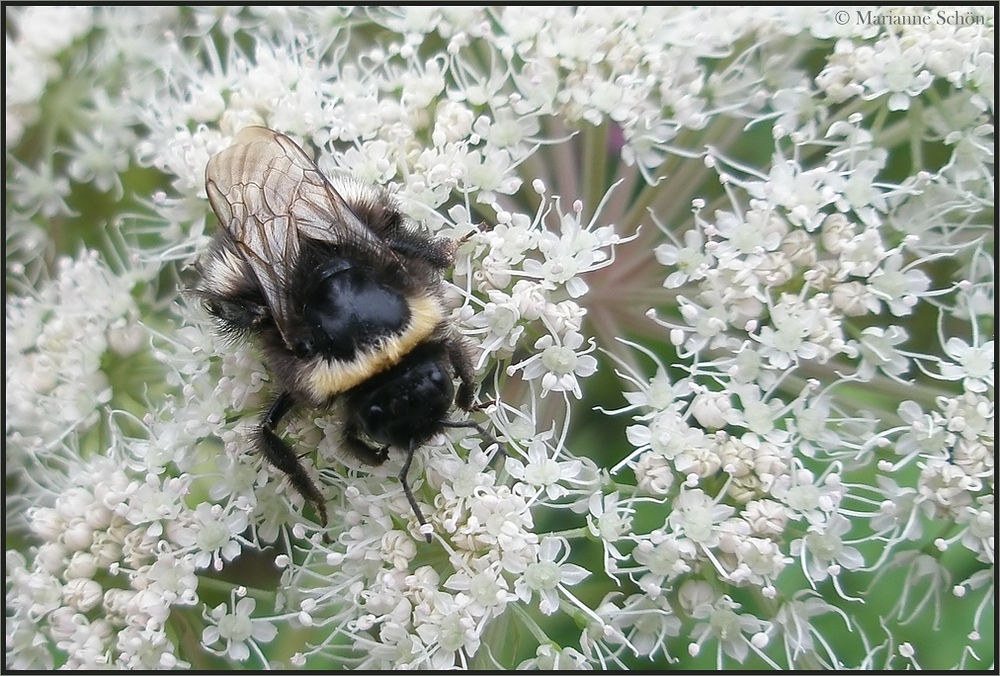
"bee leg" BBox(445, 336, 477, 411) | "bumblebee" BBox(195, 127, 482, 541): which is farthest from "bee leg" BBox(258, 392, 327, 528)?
"bee leg" BBox(445, 336, 477, 411)

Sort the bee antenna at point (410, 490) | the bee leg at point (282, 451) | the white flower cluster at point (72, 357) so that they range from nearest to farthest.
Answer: the bee antenna at point (410, 490) → the bee leg at point (282, 451) → the white flower cluster at point (72, 357)

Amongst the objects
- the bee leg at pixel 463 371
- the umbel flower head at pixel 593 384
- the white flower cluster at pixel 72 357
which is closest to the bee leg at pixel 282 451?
the umbel flower head at pixel 593 384

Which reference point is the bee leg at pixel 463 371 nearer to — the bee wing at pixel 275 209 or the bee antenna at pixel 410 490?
the bee antenna at pixel 410 490

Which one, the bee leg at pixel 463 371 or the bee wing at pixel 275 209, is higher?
the bee wing at pixel 275 209

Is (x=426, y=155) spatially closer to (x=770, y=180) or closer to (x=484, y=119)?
(x=484, y=119)

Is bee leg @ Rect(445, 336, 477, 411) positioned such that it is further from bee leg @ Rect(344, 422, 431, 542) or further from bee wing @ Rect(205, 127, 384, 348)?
bee wing @ Rect(205, 127, 384, 348)

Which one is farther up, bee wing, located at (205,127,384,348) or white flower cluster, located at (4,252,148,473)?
bee wing, located at (205,127,384,348)

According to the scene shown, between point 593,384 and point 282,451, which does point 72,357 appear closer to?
point 282,451

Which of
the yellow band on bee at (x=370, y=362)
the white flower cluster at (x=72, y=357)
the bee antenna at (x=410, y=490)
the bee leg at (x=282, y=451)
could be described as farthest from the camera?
the white flower cluster at (x=72, y=357)
